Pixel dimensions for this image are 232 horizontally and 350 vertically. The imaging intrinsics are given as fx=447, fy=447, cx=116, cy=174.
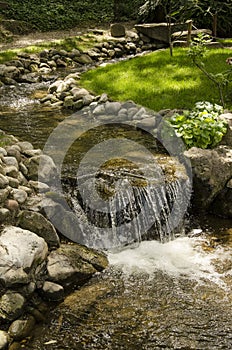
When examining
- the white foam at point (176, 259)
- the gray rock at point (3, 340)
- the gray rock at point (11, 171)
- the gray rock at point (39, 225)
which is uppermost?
the gray rock at point (11, 171)

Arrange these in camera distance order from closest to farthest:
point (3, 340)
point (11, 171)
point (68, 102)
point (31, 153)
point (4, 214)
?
point (3, 340) → point (4, 214) → point (11, 171) → point (31, 153) → point (68, 102)

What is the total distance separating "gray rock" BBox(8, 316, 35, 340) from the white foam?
161 centimetres

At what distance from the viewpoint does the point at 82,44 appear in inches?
764

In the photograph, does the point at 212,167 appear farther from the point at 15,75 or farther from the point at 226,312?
the point at 15,75

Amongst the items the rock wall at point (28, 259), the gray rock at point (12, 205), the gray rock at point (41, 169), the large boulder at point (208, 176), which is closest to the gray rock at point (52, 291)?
the rock wall at point (28, 259)

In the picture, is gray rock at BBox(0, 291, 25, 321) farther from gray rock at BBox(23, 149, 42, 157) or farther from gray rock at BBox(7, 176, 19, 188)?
gray rock at BBox(23, 149, 42, 157)

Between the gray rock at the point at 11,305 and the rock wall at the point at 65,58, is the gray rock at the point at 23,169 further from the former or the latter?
the rock wall at the point at 65,58

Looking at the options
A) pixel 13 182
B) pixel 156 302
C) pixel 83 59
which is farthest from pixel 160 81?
pixel 156 302

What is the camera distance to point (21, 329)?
194 inches

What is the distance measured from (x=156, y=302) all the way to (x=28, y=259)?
64.9 inches

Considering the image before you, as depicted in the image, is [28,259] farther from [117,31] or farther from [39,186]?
[117,31]

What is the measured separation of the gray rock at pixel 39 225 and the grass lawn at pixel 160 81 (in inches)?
205

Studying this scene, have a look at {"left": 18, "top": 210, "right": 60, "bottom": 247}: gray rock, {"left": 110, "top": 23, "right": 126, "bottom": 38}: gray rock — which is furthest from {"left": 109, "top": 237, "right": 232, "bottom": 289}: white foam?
{"left": 110, "top": 23, "right": 126, "bottom": 38}: gray rock

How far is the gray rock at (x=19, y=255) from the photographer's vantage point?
Answer: 5.18m
